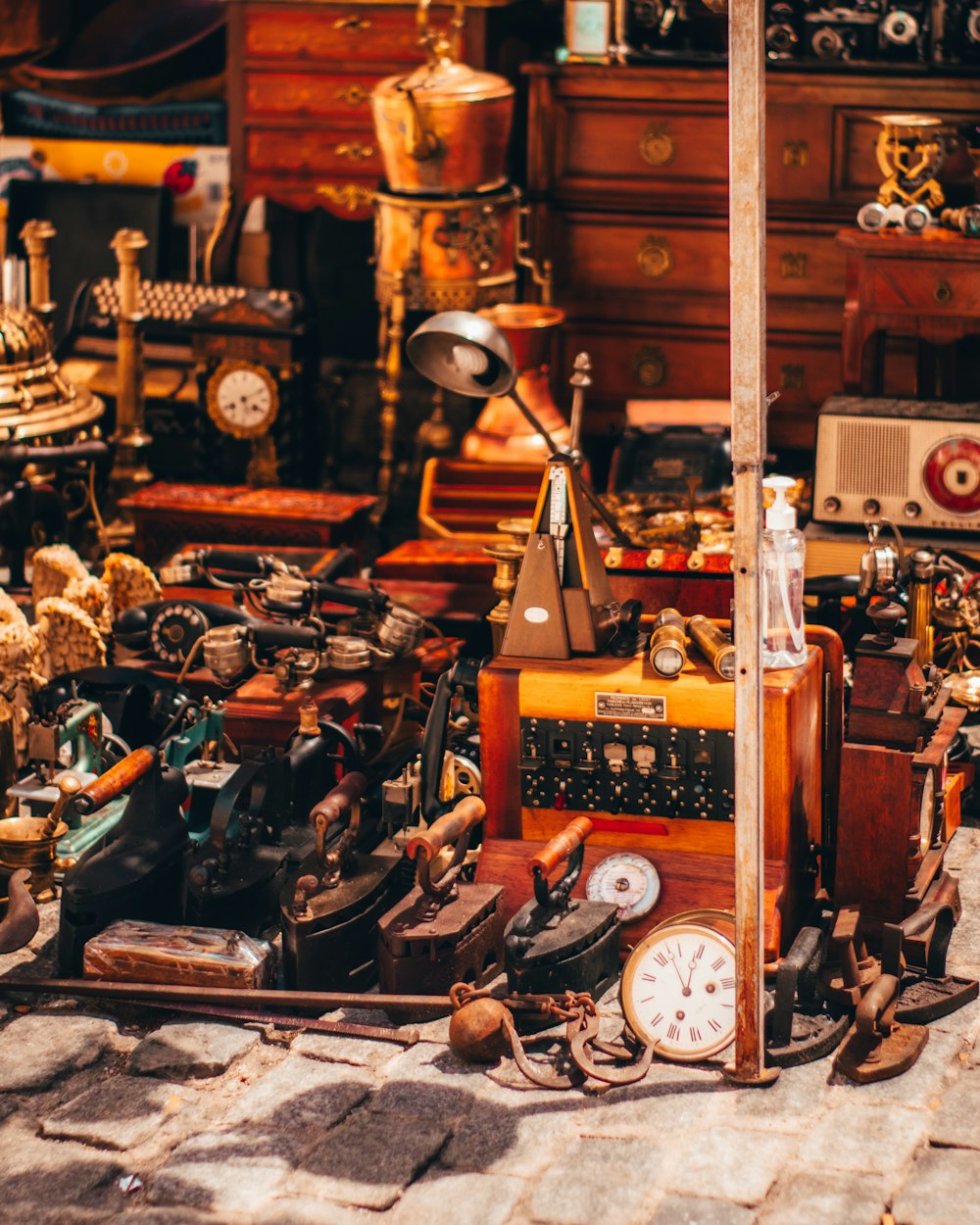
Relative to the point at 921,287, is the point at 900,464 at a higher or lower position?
lower

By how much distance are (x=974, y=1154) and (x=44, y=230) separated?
6103mm

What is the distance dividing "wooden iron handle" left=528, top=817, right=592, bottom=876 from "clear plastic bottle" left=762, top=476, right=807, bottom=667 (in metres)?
0.69

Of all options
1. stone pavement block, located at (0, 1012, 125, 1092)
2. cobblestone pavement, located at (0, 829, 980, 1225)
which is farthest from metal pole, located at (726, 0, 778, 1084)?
stone pavement block, located at (0, 1012, 125, 1092)

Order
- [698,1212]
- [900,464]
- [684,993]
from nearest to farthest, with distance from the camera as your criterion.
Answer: [698,1212], [684,993], [900,464]

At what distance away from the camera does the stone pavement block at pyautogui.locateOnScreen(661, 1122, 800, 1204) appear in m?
4.74

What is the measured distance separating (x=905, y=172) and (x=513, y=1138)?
4.75 metres

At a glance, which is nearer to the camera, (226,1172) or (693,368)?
(226,1172)

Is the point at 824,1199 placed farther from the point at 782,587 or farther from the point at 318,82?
the point at 318,82

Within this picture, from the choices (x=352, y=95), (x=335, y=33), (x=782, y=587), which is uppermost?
(x=335, y=33)

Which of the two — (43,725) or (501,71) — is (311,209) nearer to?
(501,71)

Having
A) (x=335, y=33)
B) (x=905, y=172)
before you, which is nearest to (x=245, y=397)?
(x=335, y=33)

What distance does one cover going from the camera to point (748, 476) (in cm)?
491

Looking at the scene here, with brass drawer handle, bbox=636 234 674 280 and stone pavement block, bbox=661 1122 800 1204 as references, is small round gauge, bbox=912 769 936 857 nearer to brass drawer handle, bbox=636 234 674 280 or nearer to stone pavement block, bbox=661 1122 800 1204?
stone pavement block, bbox=661 1122 800 1204

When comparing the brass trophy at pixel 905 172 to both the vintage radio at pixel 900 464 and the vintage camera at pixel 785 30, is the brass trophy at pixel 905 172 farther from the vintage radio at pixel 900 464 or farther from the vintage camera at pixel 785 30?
the vintage camera at pixel 785 30
